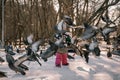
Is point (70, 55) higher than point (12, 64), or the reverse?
point (12, 64)

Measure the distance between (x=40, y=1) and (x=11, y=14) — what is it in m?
2.94

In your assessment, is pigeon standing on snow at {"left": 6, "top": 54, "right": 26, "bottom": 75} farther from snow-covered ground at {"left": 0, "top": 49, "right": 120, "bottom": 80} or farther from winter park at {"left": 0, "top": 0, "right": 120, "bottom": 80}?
snow-covered ground at {"left": 0, "top": 49, "right": 120, "bottom": 80}

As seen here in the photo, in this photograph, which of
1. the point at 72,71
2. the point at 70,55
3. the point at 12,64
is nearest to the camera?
the point at 12,64

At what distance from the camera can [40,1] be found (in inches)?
906

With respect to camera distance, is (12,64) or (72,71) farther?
(72,71)

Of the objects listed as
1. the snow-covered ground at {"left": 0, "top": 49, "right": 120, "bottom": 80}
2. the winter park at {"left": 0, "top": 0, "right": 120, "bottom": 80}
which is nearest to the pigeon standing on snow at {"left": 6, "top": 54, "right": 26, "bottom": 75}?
the winter park at {"left": 0, "top": 0, "right": 120, "bottom": 80}

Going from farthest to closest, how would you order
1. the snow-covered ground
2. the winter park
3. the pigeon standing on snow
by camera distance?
the snow-covered ground → the pigeon standing on snow → the winter park

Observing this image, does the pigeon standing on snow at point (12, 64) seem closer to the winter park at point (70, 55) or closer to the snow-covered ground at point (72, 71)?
the winter park at point (70, 55)

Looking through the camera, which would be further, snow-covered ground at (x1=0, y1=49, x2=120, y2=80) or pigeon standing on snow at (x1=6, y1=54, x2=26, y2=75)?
snow-covered ground at (x1=0, y1=49, x2=120, y2=80)

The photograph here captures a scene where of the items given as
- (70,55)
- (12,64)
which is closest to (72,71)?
(12,64)

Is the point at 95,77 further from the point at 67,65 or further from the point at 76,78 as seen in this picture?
the point at 67,65

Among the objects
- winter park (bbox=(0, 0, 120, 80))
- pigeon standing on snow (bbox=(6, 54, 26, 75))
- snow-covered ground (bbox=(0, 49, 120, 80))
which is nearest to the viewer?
winter park (bbox=(0, 0, 120, 80))

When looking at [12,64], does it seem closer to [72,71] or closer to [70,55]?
[72,71]

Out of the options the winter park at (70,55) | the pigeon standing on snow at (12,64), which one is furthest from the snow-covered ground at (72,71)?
the pigeon standing on snow at (12,64)
